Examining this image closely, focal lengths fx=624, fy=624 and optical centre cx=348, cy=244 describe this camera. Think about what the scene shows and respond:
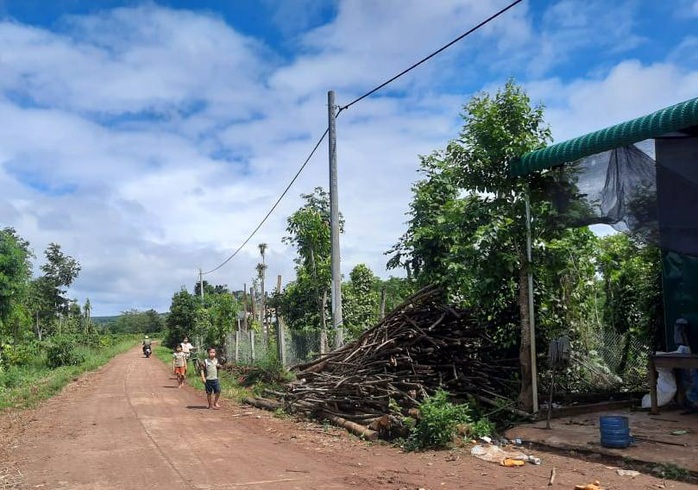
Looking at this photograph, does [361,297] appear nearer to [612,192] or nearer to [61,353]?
[612,192]

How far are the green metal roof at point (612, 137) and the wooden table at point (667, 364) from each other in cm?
327

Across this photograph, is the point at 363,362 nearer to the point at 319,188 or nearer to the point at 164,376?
the point at 319,188

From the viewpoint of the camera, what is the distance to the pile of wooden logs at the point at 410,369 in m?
11.1

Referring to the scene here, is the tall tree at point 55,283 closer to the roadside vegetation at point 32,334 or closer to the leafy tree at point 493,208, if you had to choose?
the roadside vegetation at point 32,334

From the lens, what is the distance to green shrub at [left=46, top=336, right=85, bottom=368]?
119ft

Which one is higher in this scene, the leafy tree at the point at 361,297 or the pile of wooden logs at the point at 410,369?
the leafy tree at the point at 361,297

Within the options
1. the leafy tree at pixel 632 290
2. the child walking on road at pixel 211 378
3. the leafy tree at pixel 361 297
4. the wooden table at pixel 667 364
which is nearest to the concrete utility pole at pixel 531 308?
the leafy tree at pixel 632 290

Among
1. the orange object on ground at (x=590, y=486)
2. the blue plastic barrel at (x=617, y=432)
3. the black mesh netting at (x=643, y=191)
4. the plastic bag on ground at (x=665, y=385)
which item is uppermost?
the black mesh netting at (x=643, y=191)

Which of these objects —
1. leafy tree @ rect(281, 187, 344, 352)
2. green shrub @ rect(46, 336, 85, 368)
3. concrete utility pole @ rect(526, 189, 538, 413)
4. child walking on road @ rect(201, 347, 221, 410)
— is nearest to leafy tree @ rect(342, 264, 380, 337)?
leafy tree @ rect(281, 187, 344, 352)

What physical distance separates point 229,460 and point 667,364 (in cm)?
660

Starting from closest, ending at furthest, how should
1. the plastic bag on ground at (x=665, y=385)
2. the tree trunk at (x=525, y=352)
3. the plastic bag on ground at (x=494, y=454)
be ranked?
1. the plastic bag on ground at (x=494, y=454)
2. the plastic bag on ground at (x=665, y=385)
3. the tree trunk at (x=525, y=352)

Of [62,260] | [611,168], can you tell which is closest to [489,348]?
[611,168]

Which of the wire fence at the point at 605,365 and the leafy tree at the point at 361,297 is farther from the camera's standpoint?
the leafy tree at the point at 361,297

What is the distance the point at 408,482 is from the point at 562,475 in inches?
69.8
